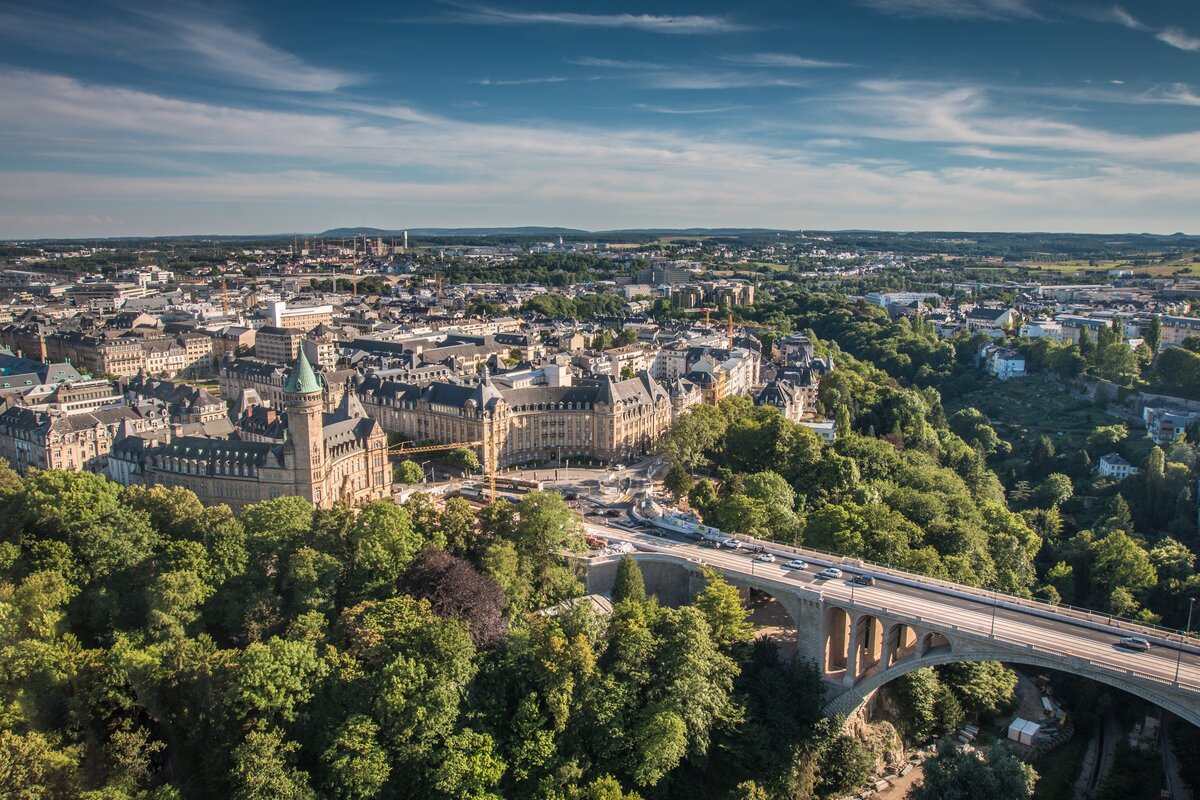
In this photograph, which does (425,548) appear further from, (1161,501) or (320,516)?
(1161,501)

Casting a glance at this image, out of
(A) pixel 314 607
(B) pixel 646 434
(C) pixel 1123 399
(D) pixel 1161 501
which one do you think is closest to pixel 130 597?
(A) pixel 314 607

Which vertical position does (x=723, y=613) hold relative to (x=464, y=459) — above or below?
below

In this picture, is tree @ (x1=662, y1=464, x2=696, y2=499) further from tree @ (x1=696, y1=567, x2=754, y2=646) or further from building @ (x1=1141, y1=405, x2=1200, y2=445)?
building @ (x1=1141, y1=405, x2=1200, y2=445)

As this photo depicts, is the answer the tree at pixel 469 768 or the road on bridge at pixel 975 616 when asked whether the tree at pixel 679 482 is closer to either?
the road on bridge at pixel 975 616

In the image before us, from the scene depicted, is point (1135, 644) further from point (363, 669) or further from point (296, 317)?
point (296, 317)

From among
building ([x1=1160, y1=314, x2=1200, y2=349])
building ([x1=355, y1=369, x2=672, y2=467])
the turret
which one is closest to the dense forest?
the turret

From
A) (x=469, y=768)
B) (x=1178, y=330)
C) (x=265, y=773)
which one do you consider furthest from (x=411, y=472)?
(x=1178, y=330)

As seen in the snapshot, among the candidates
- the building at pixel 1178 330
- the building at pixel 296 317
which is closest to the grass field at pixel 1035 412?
the building at pixel 1178 330
